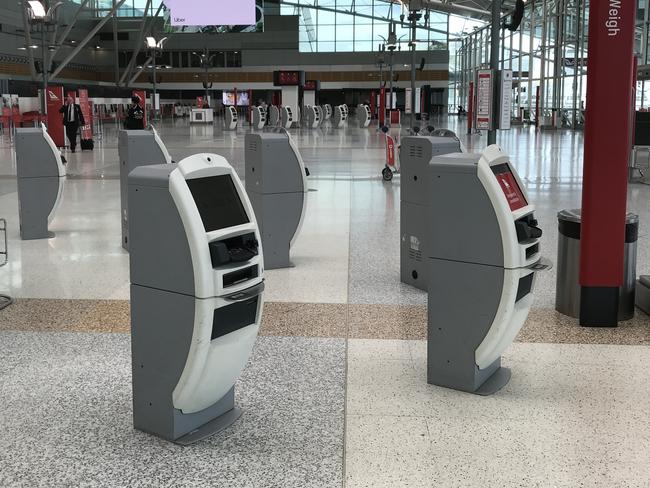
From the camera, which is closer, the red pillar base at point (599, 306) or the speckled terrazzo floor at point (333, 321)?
the speckled terrazzo floor at point (333, 321)

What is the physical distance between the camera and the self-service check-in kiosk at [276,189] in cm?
755

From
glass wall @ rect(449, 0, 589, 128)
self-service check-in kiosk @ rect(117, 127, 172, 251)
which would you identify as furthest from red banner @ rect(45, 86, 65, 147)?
glass wall @ rect(449, 0, 589, 128)

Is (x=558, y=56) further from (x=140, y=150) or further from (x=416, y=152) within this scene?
(x=416, y=152)

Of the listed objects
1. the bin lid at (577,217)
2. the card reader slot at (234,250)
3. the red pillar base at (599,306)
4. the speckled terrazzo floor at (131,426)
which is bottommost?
the speckled terrazzo floor at (131,426)

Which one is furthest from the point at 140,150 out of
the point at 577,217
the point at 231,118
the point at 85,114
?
the point at 231,118

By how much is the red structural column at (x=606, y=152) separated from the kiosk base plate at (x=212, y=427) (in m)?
2.89

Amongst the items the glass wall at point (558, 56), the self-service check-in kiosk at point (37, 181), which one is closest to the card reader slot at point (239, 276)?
the self-service check-in kiosk at point (37, 181)

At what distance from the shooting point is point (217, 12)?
25.9 meters

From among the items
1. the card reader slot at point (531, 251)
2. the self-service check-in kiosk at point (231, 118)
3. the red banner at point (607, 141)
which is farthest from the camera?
the self-service check-in kiosk at point (231, 118)

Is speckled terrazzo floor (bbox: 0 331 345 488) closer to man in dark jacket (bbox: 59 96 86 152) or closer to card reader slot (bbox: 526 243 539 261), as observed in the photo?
card reader slot (bbox: 526 243 539 261)

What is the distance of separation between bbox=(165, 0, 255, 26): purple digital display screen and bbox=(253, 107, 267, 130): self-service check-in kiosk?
18.1 m

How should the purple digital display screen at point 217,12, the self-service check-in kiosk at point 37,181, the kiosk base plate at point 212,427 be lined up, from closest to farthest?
the kiosk base plate at point 212,427, the self-service check-in kiosk at point 37,181, the purple digital display screen at point 217,12

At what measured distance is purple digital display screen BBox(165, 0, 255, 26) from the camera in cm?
2572

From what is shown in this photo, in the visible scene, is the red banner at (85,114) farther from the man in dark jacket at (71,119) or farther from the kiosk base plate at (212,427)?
the kiosk base plate at (212,427)
